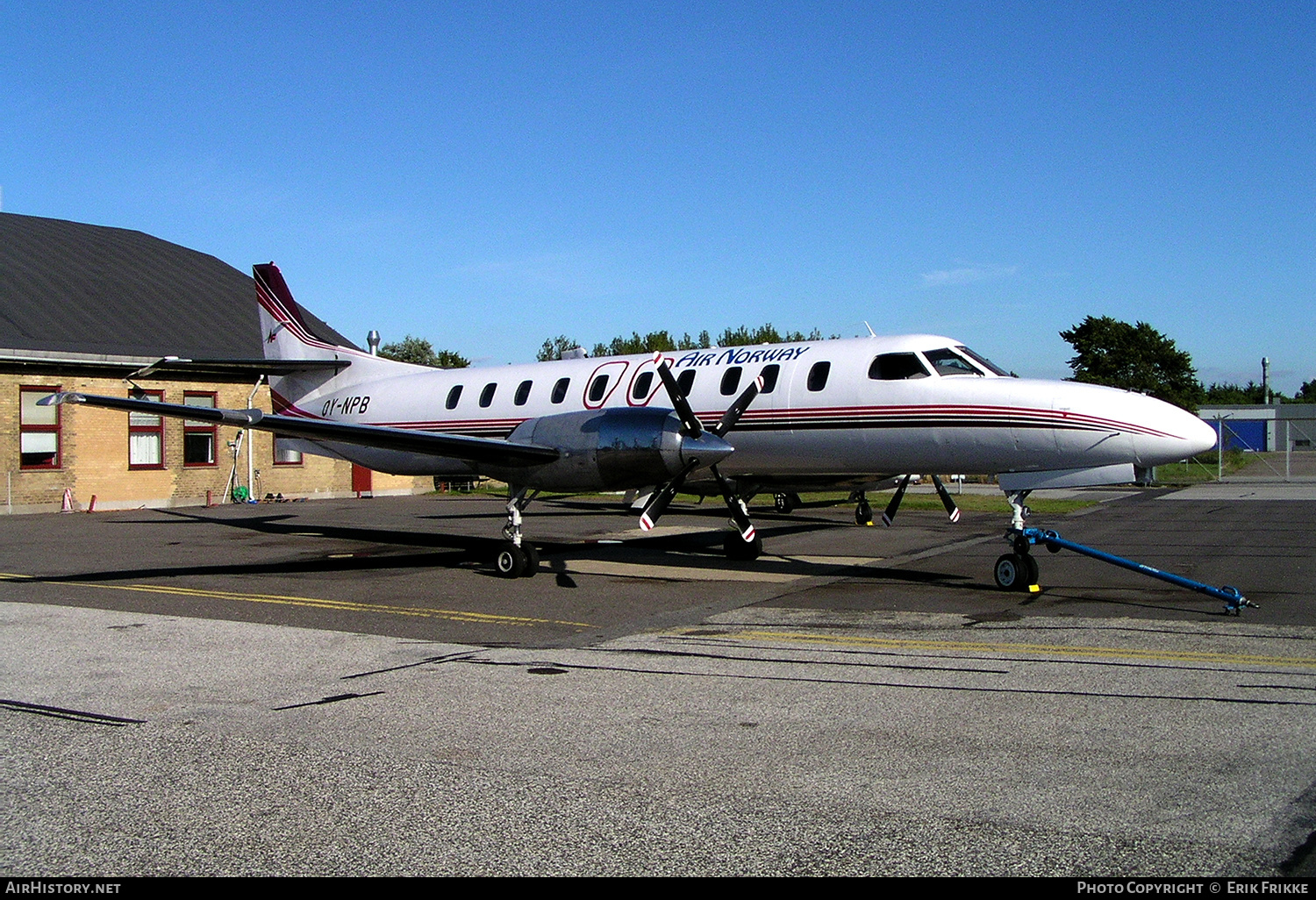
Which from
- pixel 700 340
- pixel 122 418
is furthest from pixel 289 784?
pixel 700 340

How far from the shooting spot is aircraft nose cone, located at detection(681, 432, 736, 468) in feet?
49.0

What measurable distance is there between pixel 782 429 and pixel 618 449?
3184 mm

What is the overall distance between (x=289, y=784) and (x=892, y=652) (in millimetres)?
6067

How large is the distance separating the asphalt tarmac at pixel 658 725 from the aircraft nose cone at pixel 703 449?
1.93 metres

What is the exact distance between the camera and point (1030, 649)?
1020 centimetres

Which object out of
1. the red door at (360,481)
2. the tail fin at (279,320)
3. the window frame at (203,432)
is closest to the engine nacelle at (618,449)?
the tail fin at (279,320)

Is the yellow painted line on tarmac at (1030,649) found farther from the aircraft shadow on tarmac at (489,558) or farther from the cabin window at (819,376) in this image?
the cabin window at (819,376)

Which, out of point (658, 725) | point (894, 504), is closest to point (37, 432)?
point (894, 504)

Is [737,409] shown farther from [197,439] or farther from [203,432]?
[203,432]

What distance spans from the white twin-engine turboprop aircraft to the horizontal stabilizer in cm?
3

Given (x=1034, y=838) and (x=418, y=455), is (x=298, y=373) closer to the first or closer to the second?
(x=418, y=455)

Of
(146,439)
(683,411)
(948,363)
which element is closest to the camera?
(683,411)

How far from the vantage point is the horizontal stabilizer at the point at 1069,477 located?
14.2 meters

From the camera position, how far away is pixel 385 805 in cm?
556
